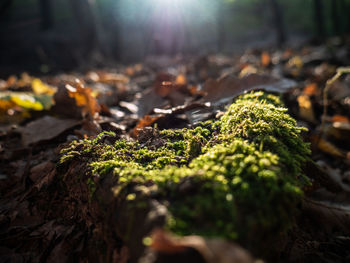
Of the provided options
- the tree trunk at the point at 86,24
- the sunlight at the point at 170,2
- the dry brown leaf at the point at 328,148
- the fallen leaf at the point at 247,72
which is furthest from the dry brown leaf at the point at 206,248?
the sunlight at the point at 170,2

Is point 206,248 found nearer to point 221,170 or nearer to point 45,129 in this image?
point 221,170

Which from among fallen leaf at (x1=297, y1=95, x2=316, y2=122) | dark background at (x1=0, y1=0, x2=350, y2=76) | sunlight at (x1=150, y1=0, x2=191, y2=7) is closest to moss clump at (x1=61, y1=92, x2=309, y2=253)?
fallen leaf at (x1=297, y1=95, x2=316, y2=122)

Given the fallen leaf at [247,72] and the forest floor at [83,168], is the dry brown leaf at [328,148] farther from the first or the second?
the fallen leaf at [247,72]

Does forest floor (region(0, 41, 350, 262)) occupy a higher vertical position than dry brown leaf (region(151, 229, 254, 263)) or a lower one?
higher

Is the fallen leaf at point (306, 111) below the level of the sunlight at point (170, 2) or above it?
below

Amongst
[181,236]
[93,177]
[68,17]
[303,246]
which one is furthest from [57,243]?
[68,17]

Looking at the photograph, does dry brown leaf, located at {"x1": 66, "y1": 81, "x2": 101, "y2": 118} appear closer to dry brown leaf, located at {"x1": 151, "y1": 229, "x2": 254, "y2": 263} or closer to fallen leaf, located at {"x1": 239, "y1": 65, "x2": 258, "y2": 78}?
fallen leaf, located at {"x1": 239, "y1": 65, "x2": 258, "y2": 78}
